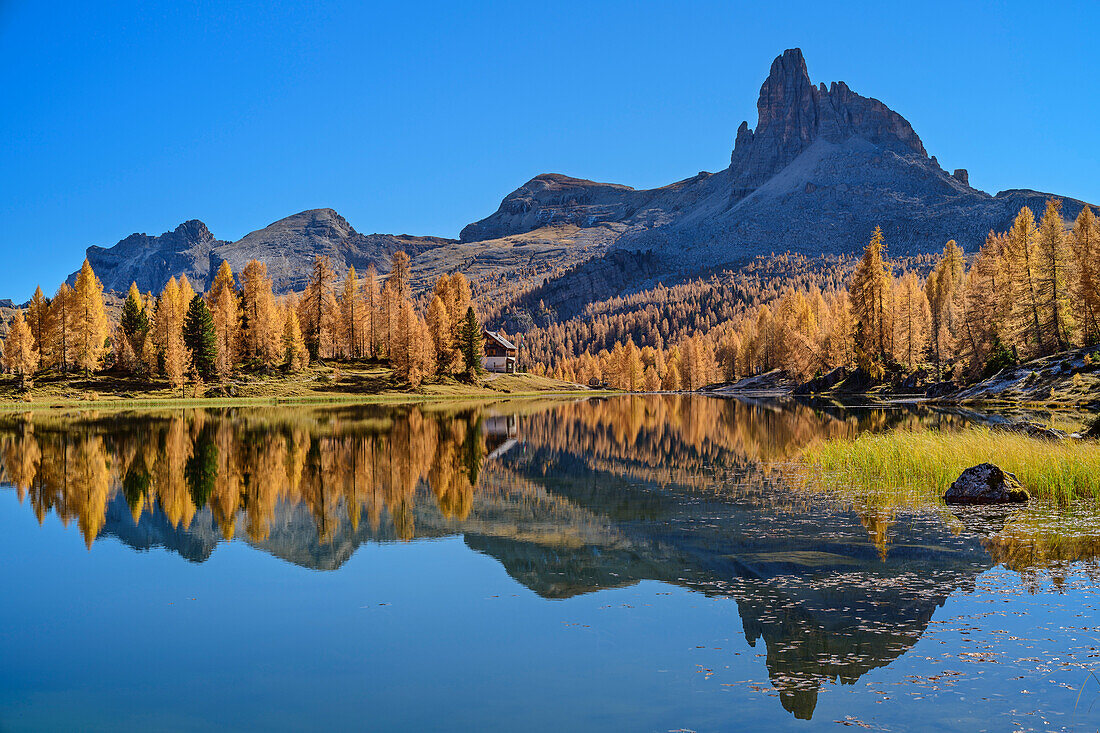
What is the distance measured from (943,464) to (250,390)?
3425 inches

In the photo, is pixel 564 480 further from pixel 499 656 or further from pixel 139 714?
pixel 139 714

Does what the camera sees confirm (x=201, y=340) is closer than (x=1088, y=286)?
No

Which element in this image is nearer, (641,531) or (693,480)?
(641,531)

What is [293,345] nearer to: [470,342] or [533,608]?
[470,342]

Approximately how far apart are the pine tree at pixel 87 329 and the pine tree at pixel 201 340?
11645mm

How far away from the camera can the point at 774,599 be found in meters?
13.6

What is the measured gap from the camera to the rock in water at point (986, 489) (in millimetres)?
22250

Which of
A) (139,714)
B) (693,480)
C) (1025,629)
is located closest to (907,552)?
(1025,629)

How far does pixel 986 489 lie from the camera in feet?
73.8

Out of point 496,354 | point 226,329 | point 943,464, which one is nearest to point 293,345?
point 226,329

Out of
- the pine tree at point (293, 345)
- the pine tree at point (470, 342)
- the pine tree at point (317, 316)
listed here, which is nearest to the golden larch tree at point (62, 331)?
the pine tree at point (293, 345)

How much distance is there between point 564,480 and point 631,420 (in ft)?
121

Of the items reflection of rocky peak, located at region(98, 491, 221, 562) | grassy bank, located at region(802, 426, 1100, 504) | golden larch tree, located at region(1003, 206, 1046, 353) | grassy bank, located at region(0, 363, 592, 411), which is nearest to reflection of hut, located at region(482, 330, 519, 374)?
grassy bank, located at region(0, 363, 592, 411)

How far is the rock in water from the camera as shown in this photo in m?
22.2
